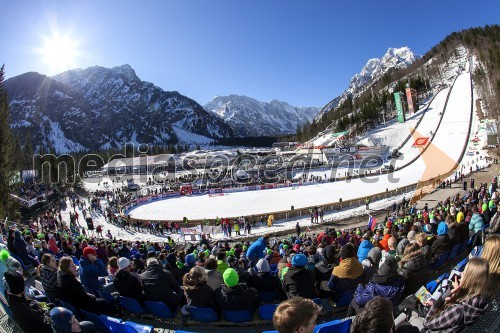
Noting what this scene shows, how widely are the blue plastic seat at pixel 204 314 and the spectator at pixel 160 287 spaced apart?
1.59ft

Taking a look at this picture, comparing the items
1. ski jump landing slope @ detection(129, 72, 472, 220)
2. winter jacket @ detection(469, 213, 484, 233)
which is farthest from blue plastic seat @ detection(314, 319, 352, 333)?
ski jump landing slope @ detection(129, 72, 472, 220)

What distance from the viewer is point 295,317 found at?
2.25 metres

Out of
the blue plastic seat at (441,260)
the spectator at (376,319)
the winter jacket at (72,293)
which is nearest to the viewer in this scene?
the spectator at (376,319)

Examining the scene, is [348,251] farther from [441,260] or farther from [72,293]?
[72,293]

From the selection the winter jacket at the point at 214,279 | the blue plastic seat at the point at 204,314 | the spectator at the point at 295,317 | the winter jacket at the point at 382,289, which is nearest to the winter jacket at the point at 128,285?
the blue plastic seat at the point at 204,314

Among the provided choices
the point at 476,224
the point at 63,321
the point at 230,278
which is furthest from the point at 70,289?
the point at 476,224

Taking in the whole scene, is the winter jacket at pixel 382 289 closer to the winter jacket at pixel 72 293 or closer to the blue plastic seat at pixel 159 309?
the blue plastic seat at pixel 159 309

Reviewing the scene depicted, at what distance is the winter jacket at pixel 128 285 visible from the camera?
5.19m

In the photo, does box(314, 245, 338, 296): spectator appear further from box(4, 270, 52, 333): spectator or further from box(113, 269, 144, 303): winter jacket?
box(4, 270, 52, 333): spectator

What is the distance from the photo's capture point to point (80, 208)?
36.6 meters

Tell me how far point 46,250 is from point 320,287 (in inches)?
344

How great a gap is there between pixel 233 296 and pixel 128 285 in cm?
186

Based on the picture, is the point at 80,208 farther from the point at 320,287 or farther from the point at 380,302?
the point at 380,302

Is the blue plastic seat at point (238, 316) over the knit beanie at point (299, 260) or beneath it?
beneath
